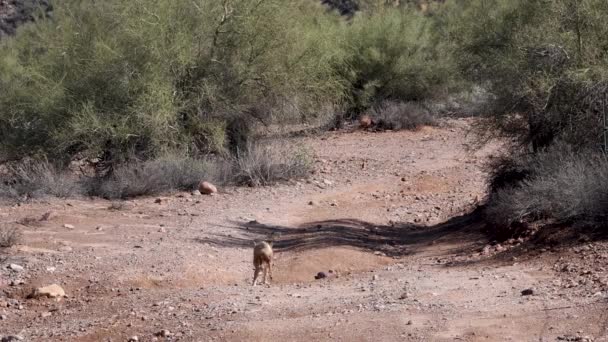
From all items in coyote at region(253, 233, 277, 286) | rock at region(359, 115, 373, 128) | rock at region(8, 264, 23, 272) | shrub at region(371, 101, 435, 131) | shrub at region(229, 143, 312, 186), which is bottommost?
rock at region(359, 115, 373, 128)

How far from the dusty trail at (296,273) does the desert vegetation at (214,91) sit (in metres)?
1.09

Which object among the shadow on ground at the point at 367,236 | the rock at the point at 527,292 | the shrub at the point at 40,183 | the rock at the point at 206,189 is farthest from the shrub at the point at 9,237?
the rock at the point at 527,292

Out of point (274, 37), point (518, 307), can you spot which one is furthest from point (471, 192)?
point (518, 307)

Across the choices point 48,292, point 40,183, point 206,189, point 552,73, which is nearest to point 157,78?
point 206,189

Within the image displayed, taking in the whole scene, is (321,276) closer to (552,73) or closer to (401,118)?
(552,73)

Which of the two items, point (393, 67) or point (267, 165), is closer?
point (267, 165)

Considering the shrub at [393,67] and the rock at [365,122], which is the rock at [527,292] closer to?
the rock at [365,122]

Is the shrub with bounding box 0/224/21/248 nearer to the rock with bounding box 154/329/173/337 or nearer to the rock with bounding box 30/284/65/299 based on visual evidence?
the rock with bounding box 30/284/65/299

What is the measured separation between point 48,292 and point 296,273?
2.96 meters

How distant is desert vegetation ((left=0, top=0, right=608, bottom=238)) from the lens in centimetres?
1294

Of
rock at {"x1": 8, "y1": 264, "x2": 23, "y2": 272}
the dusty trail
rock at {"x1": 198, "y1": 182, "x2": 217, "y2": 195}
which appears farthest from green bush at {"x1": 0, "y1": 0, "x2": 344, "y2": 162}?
rock at {"x1": 8, "y1": 264, "x2": 23, "y2": 272}

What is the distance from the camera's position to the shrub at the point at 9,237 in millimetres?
12008

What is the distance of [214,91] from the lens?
17859 millimetres

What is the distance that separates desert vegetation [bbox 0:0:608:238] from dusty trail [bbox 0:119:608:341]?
3.59 ft
